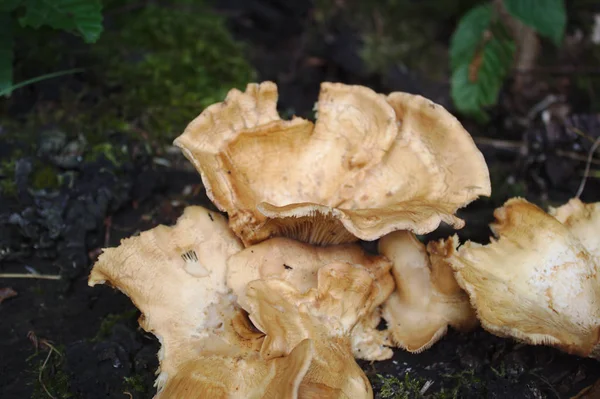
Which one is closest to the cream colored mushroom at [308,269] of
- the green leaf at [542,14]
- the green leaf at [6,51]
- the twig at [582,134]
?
the green leaf at [6,51]

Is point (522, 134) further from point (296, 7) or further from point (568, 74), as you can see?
point (296, 7)

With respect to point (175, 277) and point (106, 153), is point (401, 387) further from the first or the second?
point (106, 153)

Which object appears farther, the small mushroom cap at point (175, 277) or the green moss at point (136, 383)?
the green moss at point (136, 383)

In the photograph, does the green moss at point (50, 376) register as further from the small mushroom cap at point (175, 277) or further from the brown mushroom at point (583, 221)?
the brown mushroom at point (583, 221)

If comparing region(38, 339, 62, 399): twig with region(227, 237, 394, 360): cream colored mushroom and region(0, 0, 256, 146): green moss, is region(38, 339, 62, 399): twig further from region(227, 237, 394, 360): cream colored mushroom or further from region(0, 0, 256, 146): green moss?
region(0, 0, 256, 146): green moss

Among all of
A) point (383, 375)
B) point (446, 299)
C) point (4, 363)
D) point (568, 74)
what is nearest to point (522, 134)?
point (568, 74)

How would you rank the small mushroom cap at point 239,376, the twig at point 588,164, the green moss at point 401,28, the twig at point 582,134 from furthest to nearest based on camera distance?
1. the green moss at point 401,28
2. the twig at point 582,134
3. the twig at point 588,164
4. the small mushroom cap at point 239,376

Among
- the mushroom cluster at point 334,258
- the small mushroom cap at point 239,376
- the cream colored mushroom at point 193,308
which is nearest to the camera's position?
the small mushroom cap at point 239,376
